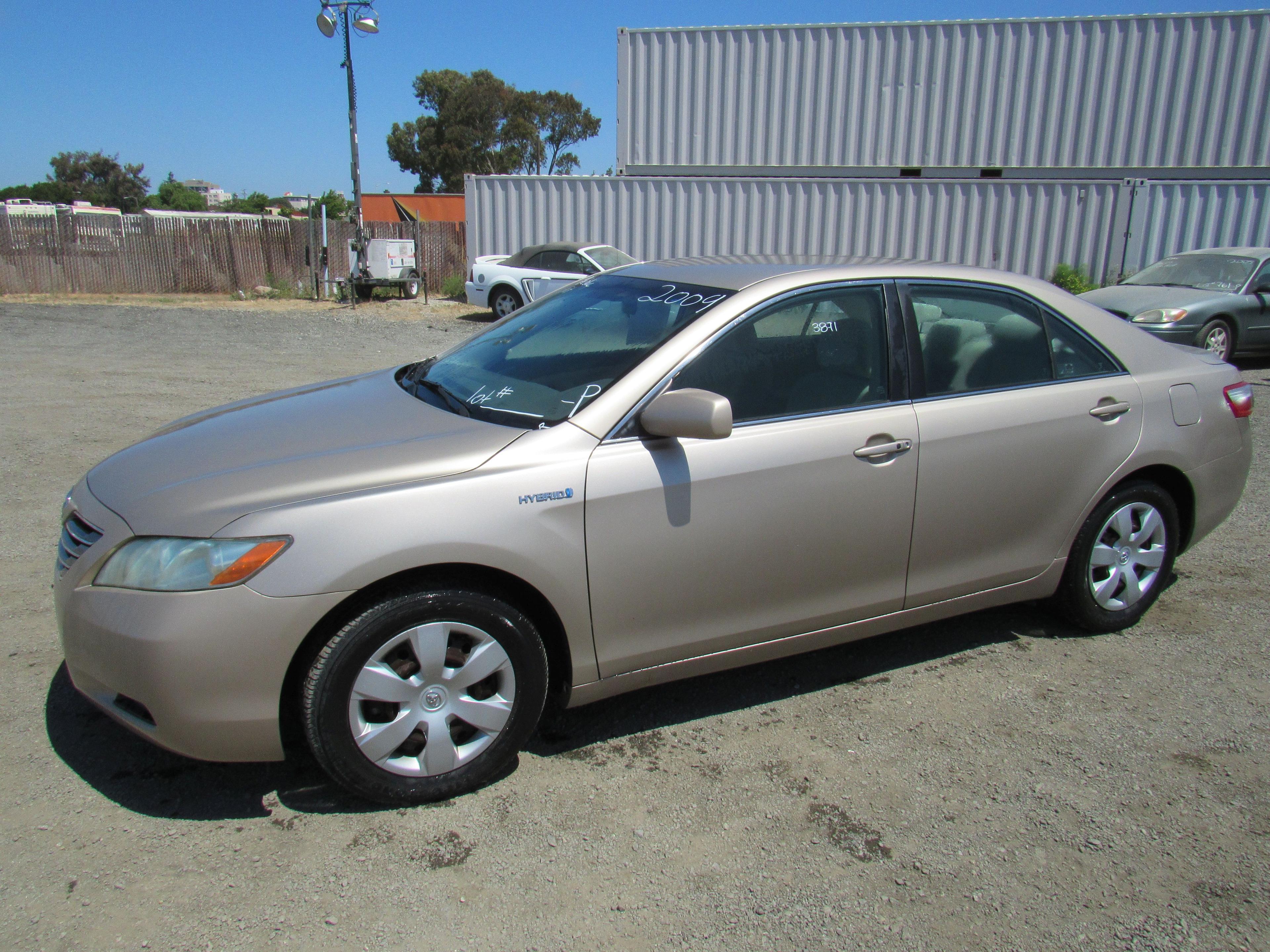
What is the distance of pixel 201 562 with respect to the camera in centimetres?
247

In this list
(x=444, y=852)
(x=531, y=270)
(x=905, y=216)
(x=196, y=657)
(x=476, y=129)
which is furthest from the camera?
(x=476, y=129)

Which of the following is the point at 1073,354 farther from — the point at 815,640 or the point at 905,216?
the point at 905,216

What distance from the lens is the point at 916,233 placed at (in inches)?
701

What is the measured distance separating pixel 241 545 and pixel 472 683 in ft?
2.53

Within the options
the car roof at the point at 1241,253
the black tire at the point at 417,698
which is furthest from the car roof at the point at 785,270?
the car roof at the point at 1241,253

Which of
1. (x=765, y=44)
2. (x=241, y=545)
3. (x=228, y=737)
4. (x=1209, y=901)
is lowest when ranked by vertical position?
(x=1209, y=901)

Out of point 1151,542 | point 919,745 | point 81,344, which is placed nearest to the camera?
point 919,745

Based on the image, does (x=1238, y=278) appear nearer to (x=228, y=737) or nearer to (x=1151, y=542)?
(x=1151, y=542)

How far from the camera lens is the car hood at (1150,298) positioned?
10930 millimetres

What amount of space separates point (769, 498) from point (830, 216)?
16144 mm

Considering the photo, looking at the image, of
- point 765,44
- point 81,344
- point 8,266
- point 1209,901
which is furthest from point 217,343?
point 1209,901

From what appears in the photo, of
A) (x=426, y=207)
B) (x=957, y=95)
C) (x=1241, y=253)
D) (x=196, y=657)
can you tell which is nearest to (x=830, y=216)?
(x=957, y=95)

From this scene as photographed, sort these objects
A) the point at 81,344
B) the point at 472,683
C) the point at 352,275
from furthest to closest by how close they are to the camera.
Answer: the point at 352,275
the point at 81,344
the point at 472,683

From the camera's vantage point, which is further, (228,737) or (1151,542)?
(1151,542)
